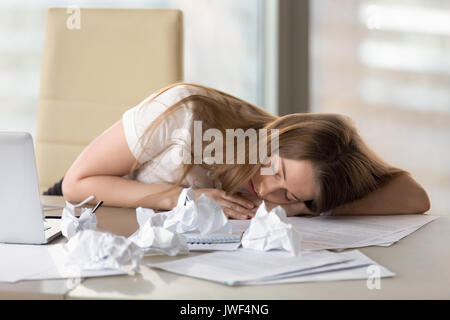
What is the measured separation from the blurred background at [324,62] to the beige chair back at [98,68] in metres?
0.65

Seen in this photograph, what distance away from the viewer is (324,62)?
2643 mm

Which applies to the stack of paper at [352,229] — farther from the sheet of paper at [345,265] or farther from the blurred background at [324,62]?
the blurred background at [324,62]

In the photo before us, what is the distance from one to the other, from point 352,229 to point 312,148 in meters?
0.20

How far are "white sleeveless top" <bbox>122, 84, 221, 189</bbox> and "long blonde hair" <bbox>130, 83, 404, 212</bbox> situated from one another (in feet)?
0.05

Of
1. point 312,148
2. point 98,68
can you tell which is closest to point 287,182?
point 312,148

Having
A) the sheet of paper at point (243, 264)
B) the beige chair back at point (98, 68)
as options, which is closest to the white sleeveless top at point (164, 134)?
the beige chair back at point (98, 68)

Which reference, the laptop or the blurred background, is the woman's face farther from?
the blurred background

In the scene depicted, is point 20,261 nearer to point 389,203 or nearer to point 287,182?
point 287,182

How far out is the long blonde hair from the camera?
117 cm

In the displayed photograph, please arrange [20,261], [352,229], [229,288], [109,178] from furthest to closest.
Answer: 1. [109,178]
2. [352,229]
3. [20,261]
4. [229,288]

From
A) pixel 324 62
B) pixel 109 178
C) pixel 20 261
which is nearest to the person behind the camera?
pixel 20 261

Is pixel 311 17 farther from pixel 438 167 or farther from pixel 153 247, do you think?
pixel 153 247
